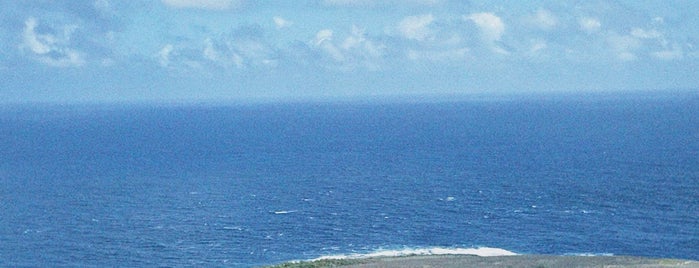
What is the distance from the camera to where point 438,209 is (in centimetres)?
13138

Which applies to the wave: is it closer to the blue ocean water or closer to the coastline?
the blue ocean water

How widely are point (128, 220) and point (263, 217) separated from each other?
59.6ft

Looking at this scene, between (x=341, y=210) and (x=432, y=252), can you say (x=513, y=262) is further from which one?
(x=341, y=210)

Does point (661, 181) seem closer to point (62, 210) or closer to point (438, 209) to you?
point (438, 209)

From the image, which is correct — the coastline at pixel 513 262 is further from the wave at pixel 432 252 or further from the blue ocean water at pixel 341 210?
the blue ocean water at pixel 341 210

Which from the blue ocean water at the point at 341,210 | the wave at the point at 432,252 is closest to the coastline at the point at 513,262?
the wave at the point at 432,252

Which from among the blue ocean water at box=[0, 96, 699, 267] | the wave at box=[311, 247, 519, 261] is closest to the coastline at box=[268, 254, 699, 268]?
the wave at box=[311, 247, 519, 261]

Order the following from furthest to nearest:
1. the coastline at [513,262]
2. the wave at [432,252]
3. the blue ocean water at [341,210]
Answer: the blue ocean water at [341,210]
the wave at [432,252]
the coastline at [513,262]

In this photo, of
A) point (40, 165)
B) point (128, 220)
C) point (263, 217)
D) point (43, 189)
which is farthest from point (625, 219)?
point (40, 165)

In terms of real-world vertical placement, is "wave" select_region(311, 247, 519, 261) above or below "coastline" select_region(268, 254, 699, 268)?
below

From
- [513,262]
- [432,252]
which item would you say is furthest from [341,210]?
[513,262]

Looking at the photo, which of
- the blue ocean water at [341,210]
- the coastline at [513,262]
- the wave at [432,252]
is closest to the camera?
the coastline at [513,262]

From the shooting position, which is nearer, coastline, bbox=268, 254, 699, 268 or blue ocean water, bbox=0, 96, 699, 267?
coastline, bbox=268, 254, 699, 268

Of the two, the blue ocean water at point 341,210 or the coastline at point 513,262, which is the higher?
the coastline at point 513,262
